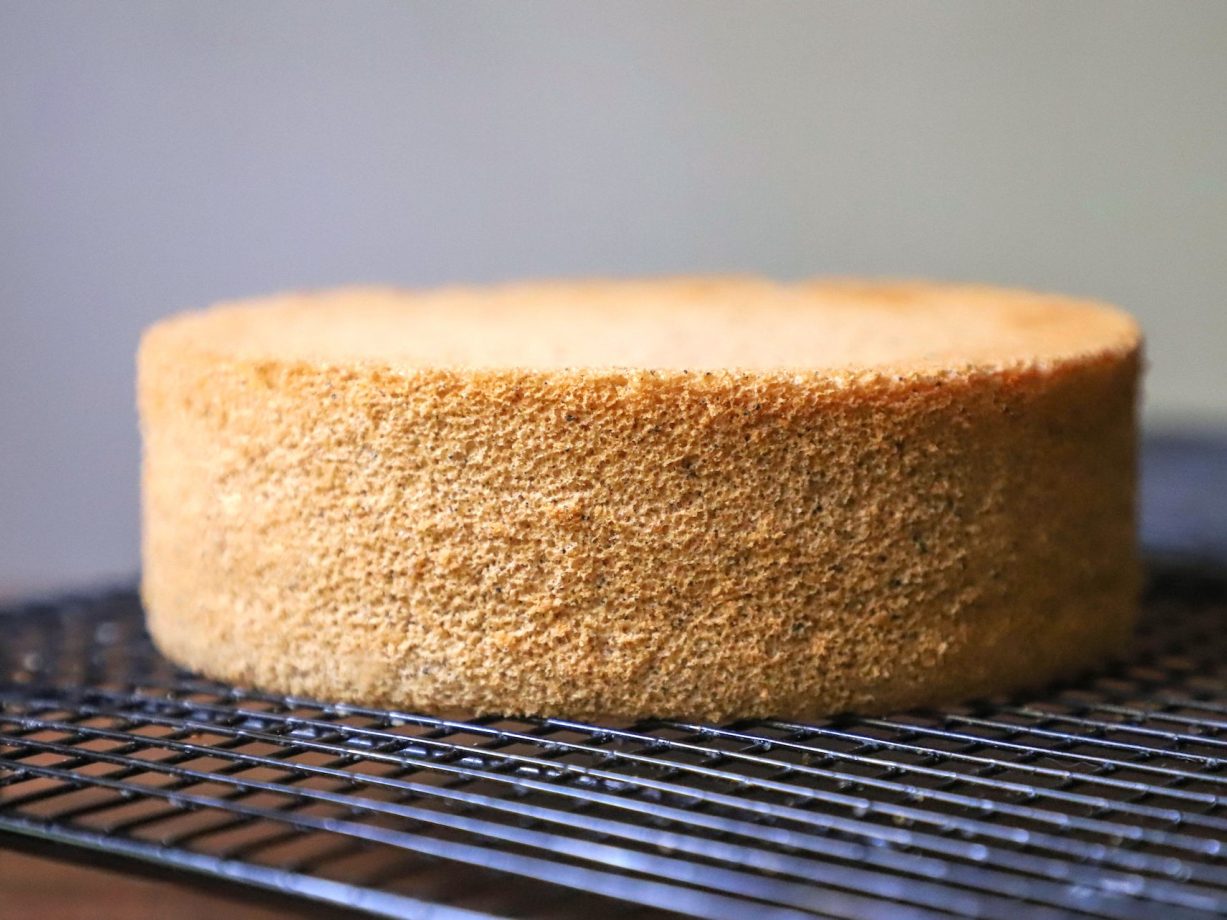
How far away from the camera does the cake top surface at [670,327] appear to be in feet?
3.99

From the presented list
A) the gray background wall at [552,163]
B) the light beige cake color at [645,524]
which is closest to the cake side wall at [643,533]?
the light beige cake color at [645,524]

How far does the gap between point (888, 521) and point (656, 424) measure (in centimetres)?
19

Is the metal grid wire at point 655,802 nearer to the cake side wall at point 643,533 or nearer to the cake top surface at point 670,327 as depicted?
the cake side wall at point 643,533

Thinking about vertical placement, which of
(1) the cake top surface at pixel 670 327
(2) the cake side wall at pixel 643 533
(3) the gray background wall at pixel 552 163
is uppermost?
(3) the gray background wall at pixel 552 163

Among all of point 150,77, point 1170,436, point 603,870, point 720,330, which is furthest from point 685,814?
point 150,77

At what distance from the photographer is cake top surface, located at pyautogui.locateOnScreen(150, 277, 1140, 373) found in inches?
47.9

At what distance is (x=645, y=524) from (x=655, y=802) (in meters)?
0.23

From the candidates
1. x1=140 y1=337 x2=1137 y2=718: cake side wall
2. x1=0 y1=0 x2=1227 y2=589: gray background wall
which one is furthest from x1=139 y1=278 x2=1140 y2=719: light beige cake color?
x1=0 y1=0 x2=1227 y2=589: gray background wall

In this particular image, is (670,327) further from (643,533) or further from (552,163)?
(552,163)

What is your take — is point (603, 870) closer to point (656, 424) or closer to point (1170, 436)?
point (656, 424)

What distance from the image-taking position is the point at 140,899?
0.91 metres

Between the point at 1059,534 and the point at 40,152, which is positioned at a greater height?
the point at 40,152

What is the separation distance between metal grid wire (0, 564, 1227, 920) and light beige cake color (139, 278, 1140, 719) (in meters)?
0.04

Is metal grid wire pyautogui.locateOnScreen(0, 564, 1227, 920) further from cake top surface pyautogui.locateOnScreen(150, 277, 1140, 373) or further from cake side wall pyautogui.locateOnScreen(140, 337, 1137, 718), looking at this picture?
cake top surface pyautogui.locateOnScreen(150, 277, 1140, 373)
